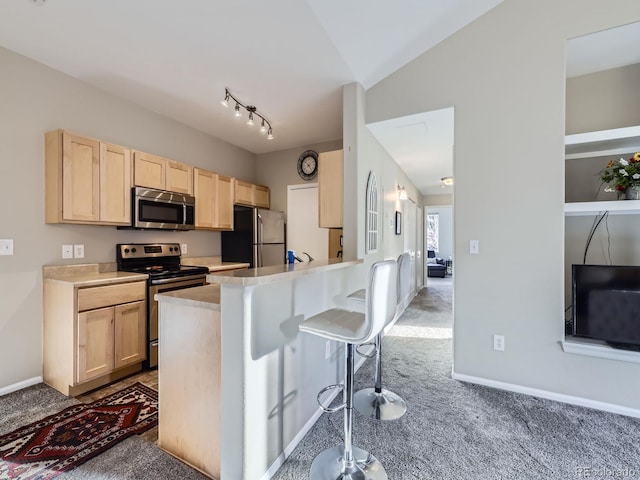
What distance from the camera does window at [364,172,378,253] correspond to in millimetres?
2982

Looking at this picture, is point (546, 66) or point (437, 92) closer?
point (546, 66)

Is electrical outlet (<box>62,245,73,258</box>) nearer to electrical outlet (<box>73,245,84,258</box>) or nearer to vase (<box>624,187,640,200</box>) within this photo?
electrical outlet (<box>73,245,84,258</box>)

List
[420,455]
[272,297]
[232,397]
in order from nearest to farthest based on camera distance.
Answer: [232,397] < [272,297] < [420,455]

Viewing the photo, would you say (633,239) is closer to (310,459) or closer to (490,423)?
(490,423)

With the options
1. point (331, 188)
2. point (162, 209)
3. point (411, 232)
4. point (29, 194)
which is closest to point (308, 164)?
point (331, 188)

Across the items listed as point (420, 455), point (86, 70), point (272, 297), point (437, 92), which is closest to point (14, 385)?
point (272, 297)

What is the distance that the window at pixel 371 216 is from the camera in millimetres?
2982

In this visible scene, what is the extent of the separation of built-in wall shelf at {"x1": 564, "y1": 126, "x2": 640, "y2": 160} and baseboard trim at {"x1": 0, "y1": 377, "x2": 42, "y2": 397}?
467 centimetres

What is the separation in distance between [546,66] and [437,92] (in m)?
0.78

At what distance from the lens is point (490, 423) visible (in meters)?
1.93

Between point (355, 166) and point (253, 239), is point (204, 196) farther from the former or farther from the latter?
point (355, 166)

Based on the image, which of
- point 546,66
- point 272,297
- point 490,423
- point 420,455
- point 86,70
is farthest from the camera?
point 86,70

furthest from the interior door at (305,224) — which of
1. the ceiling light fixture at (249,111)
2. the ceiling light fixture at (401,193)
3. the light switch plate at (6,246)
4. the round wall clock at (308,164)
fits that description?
the light switch plate at (6,246)

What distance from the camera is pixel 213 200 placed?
3.76 metres
